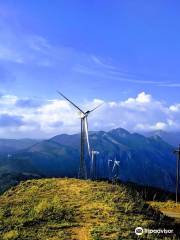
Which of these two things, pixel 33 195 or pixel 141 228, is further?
pixel 33 195

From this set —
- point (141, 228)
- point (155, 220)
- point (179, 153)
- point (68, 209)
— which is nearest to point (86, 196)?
point (68, 209)

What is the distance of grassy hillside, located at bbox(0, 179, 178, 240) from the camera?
1513 inches

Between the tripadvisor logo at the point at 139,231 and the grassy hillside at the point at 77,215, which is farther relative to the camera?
the grassy hillside at the point at 77,215

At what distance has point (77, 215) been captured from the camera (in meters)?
44.6

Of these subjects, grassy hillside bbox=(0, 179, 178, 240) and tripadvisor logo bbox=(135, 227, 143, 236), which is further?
grassy hillside bbox=(0, 179, 178, 240)

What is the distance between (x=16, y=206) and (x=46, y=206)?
19.4ft

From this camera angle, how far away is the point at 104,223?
40.8 m

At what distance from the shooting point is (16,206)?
173 ft

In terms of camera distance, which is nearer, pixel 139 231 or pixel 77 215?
pixel 139 231

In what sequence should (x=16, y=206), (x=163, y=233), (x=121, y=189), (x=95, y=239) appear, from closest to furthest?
1. (x=95, y=239)
2. (x=163, y=233)
3. (x=16, y=206)
4. (x=121, y=189)

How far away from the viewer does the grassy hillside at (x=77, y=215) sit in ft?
126

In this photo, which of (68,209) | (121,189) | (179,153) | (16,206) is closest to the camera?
(68,209)

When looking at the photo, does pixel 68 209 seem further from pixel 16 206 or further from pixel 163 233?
pixel 163 233

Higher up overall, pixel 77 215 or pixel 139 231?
pixel 77 215
